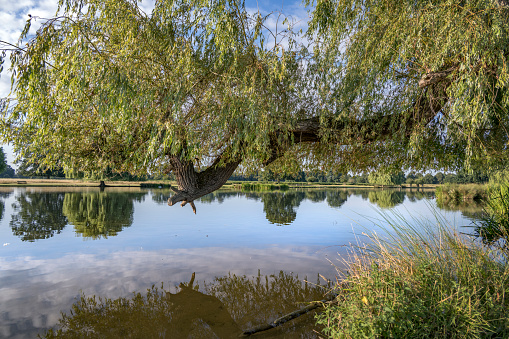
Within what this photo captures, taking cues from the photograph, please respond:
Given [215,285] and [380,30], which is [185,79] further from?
[215,285]

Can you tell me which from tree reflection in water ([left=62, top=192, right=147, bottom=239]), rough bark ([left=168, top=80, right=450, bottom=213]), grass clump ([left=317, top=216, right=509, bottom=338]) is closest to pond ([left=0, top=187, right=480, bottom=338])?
tree reflection in water ([left=62, top=192, right=147, bottom=239])

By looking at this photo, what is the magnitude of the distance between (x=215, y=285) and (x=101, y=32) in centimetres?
628

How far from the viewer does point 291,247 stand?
36.9 ft

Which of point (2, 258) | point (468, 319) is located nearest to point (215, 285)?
point (468, 319)

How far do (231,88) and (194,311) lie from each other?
4.65 m

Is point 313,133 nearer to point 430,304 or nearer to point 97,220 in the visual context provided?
point 430,304

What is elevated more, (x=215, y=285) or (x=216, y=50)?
(x=216, y=50)

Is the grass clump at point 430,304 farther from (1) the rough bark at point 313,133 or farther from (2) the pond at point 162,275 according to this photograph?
(1) the rough bark at point 313,133

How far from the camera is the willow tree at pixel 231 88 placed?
5312mm

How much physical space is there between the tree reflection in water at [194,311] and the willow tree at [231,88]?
2.33 metres

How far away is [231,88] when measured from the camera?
6.32 meters

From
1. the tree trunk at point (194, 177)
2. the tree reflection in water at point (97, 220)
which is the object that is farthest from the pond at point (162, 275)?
the tree trunk at point (194, 177)

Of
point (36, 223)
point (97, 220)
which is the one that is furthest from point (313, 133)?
point (36, 223)

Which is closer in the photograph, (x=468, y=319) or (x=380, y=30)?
(x=468, y=319)
